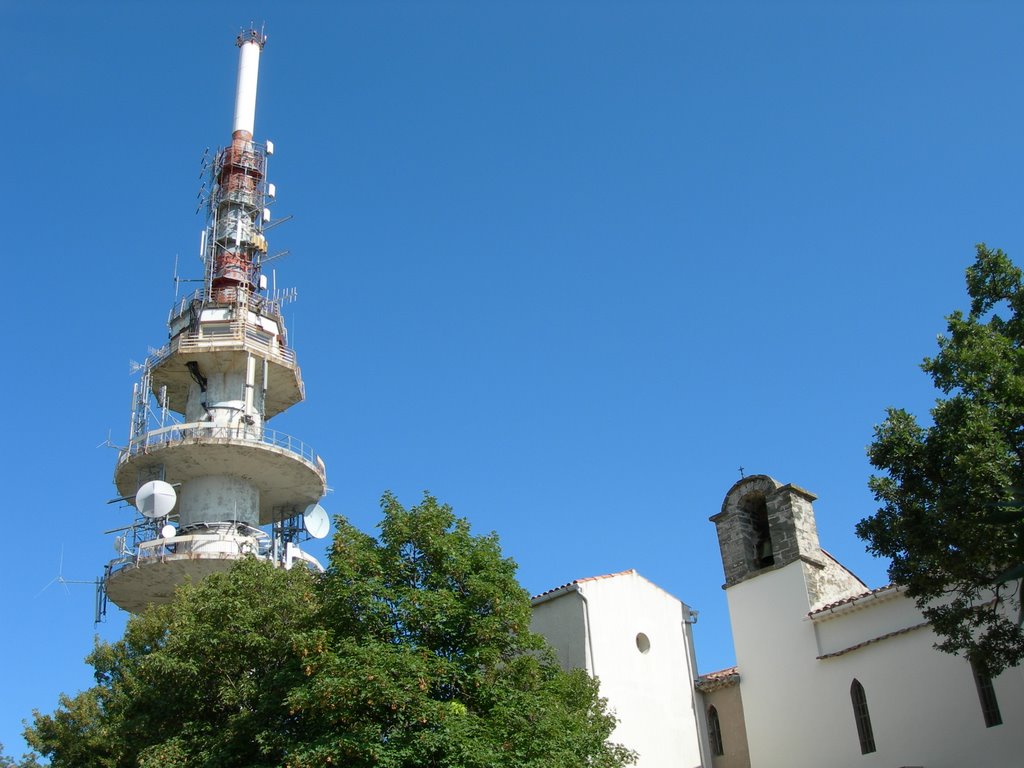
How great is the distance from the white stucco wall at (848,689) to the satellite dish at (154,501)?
777 inches

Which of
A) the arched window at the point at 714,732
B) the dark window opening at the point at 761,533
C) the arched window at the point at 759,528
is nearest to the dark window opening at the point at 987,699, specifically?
the dark window opening at the point at 761,533

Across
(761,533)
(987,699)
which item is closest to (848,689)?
(987,699)

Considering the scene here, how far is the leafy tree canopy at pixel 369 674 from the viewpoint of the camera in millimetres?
18812

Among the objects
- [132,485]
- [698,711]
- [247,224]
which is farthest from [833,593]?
[247,224]

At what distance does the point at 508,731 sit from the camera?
19.5m

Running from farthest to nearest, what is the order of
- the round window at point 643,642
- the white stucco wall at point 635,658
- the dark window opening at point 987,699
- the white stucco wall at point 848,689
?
the round window at point 643,642, the white stucco wall at point 635,658, the white stucco wall at point 848,689, the dark window opening at point 987,699

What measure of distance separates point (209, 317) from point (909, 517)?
3184cm

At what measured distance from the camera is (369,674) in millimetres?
Answer: 18750

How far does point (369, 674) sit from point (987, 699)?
14.4 meters

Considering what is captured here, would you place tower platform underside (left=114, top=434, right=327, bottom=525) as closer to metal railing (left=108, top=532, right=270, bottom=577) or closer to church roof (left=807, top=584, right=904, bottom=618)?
metal railing (left=108, top=532, right=270, bottom=577)

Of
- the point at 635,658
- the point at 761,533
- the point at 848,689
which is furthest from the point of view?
the point at 761,533

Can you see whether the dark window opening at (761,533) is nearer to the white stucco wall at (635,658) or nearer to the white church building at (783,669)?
the white church building at (783,669)

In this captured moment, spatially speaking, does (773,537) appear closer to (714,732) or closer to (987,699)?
(714,732)

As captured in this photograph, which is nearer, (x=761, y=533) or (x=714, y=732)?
(x=714, y=732)
